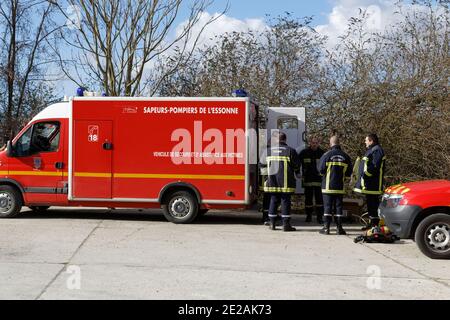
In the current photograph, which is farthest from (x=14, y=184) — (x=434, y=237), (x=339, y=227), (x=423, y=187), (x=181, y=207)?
(x=434, y=237)

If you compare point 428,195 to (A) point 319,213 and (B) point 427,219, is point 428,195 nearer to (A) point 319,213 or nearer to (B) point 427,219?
(B) point 427,219

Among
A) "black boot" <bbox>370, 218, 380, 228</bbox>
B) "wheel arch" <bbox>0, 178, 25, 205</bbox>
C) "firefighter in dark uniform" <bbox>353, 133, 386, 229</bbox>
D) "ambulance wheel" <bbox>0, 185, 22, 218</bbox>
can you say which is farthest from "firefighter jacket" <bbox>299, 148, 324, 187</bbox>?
"ambulance wheel" <bbox>0, 185, 22, 218</bbox>

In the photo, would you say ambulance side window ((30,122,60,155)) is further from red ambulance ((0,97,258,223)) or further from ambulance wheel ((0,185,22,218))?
ambulance wheel ((0,185,22,218))

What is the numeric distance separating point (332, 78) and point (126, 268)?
30.4 ft

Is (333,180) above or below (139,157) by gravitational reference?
below

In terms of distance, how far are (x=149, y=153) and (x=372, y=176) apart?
444 centimetres

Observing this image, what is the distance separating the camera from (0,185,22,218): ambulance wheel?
38.1 ft

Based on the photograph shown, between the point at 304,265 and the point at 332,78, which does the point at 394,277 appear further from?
the point at 332,78

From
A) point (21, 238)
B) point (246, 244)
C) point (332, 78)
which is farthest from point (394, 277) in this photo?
point (332, 78)

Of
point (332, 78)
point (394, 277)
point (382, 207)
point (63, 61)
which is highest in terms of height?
point (63, 61)

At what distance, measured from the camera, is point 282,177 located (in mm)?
10586

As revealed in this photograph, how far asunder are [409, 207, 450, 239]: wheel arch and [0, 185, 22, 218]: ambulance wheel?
7957 millimetres

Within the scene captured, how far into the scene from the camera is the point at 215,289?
6.04 m

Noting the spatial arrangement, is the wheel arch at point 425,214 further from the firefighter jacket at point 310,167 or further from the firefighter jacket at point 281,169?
the firefighter jacket at point 310,167
